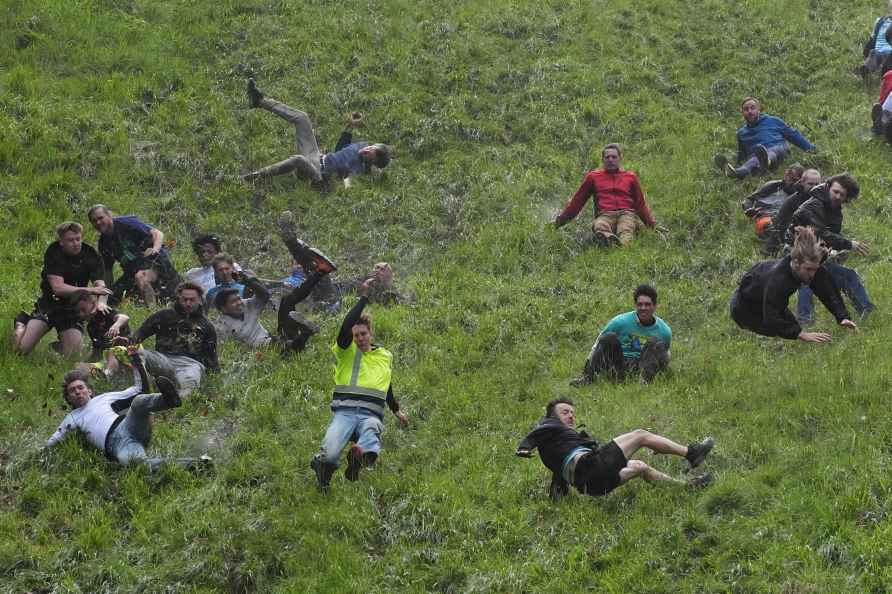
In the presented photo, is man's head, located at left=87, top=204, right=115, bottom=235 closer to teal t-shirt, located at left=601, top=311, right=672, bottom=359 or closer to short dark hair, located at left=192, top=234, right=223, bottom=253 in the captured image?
short dark hair, located at left=192, top=234, right=223, bottom=253

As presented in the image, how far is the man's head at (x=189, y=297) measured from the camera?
44.2 ft

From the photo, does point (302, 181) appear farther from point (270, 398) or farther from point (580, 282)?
point (270, 398)

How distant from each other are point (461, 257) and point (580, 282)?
7.22 feet

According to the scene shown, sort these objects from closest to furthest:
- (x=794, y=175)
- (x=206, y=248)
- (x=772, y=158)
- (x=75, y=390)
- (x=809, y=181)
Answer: (x=75, y=390) < (x=809, y=181) < (x=206, y=248) < (x=794, y=175) < (x=772, y=158)

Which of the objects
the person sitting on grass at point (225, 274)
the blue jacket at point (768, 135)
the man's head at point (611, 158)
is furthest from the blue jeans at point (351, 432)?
the blue jacket at point (768, 135)

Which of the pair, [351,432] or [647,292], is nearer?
[351,432]

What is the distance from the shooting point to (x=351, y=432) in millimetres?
11570

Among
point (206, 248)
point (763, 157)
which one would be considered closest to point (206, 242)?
point (206, 248)

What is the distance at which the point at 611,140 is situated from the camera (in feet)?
69.2

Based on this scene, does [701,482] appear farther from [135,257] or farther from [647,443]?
[135,257]

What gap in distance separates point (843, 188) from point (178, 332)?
8686mm

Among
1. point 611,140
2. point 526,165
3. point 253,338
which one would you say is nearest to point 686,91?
point 611,140

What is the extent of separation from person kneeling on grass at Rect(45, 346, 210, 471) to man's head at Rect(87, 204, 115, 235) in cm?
370

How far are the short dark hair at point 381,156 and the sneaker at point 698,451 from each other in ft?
34.3
